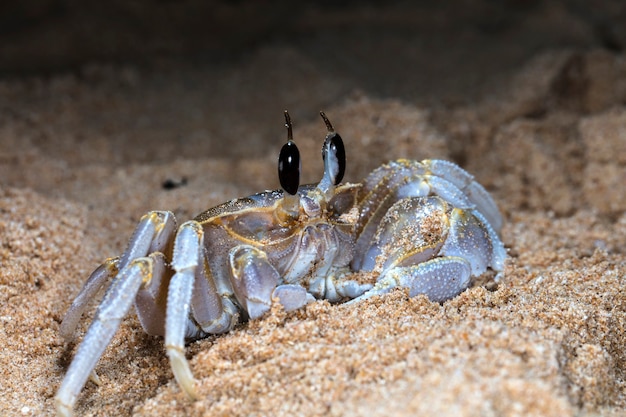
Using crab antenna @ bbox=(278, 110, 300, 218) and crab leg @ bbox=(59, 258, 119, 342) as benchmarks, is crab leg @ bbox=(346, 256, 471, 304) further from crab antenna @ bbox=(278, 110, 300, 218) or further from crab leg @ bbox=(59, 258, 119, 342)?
crab leg @ bbox=(59, 258, 119, 342)

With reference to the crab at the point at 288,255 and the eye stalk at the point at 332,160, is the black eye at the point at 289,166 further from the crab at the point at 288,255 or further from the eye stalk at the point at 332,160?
the eye stalk at the point at 332,160

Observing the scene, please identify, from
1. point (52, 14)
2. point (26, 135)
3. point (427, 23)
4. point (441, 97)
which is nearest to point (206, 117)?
point (26, 135)

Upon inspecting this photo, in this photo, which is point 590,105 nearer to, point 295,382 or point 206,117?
point 206,117

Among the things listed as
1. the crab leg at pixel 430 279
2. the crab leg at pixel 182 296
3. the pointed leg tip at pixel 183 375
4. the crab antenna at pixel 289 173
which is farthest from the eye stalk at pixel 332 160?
the pointed leg tip at pixel 183 375

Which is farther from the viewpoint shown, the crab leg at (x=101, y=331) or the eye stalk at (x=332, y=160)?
the eye stalk at (x=332, y=160)

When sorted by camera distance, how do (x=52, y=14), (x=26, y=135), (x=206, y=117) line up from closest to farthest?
(x=26, y=135) → (x=206, y=117) → (x=52, y=14)

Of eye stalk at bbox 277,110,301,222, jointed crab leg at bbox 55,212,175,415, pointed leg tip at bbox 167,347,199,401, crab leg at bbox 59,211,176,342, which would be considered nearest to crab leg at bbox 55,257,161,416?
jointed crab leg at bbox 55,212,175,415

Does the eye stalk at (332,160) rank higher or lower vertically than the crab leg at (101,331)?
higher
